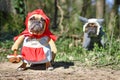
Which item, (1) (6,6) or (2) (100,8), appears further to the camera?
(2) (100,8)

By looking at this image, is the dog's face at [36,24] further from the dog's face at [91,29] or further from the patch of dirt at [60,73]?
the dog's face at [91,29]

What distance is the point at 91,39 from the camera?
9023 mm

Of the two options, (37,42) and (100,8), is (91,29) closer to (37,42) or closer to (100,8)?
(37,42)

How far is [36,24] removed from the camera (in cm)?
663

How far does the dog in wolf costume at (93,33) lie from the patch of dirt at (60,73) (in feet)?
4.90

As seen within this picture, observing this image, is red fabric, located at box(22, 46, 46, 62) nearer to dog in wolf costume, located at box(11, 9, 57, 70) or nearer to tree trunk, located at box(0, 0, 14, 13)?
dog in wolf costume, located at box(11, 9, 57, 70)

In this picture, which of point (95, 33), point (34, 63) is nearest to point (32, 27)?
point (34, 63)

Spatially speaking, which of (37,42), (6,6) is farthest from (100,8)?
(37,42)

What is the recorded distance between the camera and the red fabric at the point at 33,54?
264 inches

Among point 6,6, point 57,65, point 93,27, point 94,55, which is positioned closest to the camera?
point 57,65

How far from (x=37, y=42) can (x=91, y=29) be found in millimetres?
2187

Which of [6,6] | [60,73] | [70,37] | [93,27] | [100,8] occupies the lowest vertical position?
[60,73]

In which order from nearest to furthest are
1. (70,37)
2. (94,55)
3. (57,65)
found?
(57,65), (94,55), (70,37)

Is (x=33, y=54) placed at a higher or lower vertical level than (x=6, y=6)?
lower
